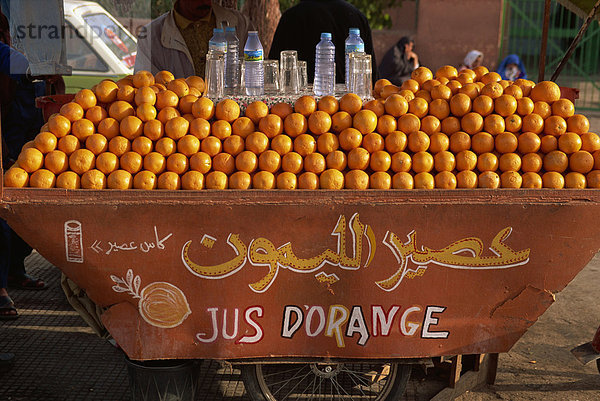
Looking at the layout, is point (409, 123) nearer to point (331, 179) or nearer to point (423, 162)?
point (423, 162)

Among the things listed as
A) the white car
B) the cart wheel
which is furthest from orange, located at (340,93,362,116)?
the white car

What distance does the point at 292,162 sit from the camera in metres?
2.66

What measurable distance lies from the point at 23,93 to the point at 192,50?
48.0 inches

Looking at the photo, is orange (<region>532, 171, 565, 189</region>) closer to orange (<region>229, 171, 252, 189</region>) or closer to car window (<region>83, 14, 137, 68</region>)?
orange (<region>229, 171, 252, 189</region>)

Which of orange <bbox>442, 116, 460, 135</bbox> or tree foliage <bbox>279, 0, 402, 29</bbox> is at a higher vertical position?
tree foliage <bbox>279, 0, 402, 29</bbox>

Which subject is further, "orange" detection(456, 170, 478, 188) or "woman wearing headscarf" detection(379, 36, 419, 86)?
"woman wearing headscarf" detection(379, 36, 419, 86)

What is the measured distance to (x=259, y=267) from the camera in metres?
2.59

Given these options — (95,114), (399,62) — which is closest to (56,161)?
(95,114)

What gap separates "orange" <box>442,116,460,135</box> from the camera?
276 cm

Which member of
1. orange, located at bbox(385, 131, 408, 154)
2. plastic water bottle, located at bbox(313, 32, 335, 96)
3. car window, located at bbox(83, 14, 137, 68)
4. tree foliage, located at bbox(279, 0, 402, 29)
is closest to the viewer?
orange, located at bbox(385, 131, 408, 154)

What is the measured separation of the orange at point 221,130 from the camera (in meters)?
2.72

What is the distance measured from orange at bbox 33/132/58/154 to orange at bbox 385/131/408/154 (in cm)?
146

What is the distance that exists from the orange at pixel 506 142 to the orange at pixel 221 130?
1.19 metres

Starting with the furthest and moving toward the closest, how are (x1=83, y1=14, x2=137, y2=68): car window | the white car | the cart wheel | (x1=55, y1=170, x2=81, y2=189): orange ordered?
(x1=83, y1=14, x2=137, y2=68): car window < the white car < the cart wheel < (x1=55, y1=170, x2=81, y2=189): orange
